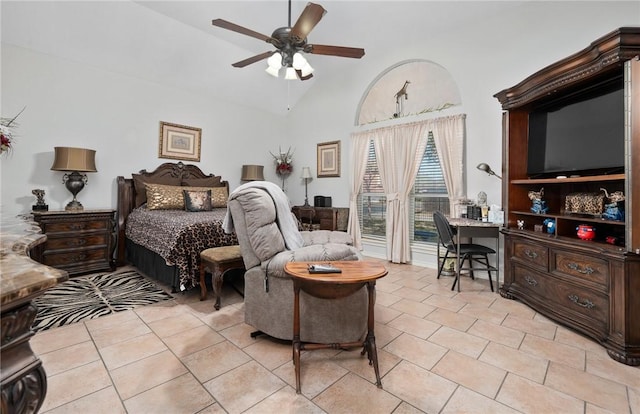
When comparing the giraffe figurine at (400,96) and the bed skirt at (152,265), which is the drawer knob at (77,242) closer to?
the bed skirt at (152,265)

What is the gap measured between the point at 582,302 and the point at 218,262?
305 cm

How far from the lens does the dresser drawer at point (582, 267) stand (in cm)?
208

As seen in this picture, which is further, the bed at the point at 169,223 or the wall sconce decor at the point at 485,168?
the wall sconce decor at the point at 485,168

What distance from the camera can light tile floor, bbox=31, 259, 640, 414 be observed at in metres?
1.50

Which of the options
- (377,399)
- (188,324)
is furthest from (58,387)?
(377,399)

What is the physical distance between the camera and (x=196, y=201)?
4121mm

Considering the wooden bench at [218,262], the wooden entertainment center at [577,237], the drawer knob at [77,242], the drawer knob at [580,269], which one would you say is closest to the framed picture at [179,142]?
the drawer knob at [77,242]

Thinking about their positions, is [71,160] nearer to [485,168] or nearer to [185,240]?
[185,240]

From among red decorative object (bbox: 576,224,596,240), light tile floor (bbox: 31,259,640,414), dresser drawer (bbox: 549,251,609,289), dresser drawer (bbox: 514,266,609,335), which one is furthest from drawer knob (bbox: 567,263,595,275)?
light tile floor (bbox: 31,259,640,414)

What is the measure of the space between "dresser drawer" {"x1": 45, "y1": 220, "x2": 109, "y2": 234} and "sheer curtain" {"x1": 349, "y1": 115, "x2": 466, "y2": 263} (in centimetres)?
382

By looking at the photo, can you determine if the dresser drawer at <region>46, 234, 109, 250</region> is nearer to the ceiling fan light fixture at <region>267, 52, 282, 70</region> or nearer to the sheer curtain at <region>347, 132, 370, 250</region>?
the ceiling fan light fixture at <region>267, 52, 282, 70</region>

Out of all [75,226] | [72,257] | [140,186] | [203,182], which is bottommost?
[72,257]

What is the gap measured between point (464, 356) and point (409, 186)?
9.20ft

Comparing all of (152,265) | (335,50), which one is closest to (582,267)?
(335,50)
